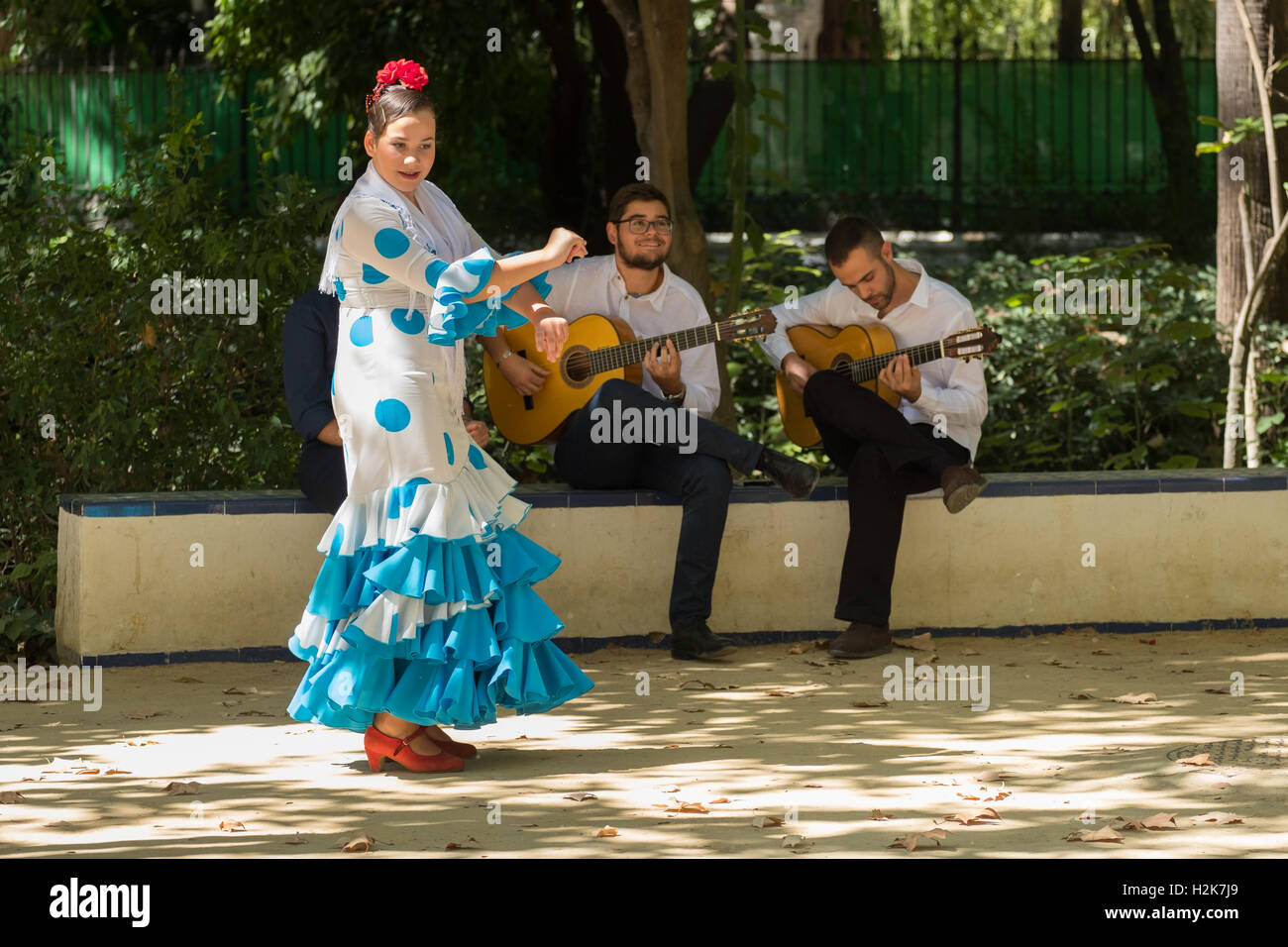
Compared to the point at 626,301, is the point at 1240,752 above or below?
below

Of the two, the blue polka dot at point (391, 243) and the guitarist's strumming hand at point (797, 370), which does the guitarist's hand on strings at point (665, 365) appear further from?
the blue polka dot at point (391, 243)

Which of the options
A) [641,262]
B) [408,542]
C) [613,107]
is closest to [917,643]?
[641,262]

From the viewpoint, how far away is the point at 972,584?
7.00 meters

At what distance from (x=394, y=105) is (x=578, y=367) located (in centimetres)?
206

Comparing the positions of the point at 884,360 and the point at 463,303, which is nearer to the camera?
the point at 463,303

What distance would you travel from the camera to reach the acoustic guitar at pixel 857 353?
668cm

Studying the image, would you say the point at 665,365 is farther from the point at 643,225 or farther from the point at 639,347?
the point at 643,225

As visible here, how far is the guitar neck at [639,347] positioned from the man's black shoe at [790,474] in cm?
49

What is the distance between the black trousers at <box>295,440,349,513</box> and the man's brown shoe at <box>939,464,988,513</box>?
2.18 metres

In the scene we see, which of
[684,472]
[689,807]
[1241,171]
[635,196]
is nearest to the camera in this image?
[689,807]

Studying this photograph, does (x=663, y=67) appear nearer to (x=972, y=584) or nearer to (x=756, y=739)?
(x=972, y=584)

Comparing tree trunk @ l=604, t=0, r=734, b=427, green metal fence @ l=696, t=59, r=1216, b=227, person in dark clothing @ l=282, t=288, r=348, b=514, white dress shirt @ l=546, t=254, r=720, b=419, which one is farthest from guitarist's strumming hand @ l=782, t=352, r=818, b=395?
green metal fence @ l=696, t=59, r=1216, b=227

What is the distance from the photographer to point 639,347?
6785 mm

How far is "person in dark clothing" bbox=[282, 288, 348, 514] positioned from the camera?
634cm
